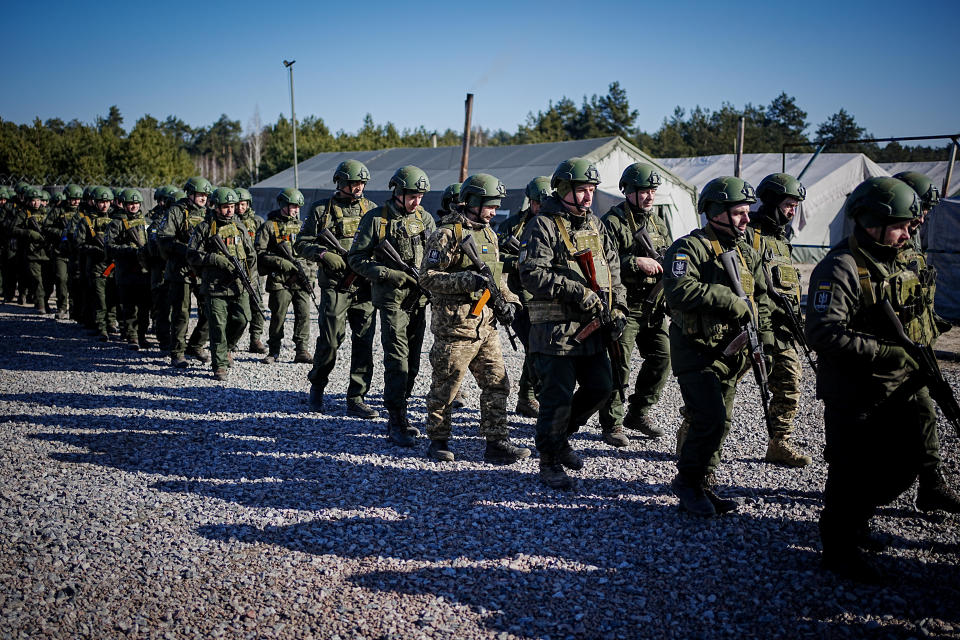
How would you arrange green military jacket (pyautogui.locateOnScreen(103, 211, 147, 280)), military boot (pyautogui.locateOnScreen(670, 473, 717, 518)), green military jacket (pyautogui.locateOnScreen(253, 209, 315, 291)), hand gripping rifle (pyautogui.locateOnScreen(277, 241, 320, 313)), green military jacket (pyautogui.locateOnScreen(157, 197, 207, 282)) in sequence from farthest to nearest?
1. green military jacket (pyautogui.locateOnScreen(103, 211, 147, 280))
2. green military jacket (pyautogui.locateOnScreen(253, 209, 315, 291))
3. hand gripping rifle (pyautogui.locateOnScreen(277, 241, 320, 313))
4. green military jacket (pyautogui.locateOnScreen(157, 197, 207, 282))
5. military boot (pyautogui.locateOnScreen(670, 473, 717, 518))

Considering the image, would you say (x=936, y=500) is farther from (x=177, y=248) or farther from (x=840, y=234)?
(x=840, y=234)

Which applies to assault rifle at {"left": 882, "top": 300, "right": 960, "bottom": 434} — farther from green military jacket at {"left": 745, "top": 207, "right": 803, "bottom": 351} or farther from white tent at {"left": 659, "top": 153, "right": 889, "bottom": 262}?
white tent at {"left": 659, "top": 153, "right": 889, "bottom": 262}

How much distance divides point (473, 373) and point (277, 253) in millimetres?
5187

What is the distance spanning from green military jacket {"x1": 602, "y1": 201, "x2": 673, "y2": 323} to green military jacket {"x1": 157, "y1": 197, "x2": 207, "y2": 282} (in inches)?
227

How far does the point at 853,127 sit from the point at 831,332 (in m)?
70.8

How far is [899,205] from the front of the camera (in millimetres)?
3637

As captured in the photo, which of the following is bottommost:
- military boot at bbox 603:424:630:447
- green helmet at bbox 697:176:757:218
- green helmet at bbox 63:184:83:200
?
military boot at bbox 603:424:630:447

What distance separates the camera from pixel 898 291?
378 centimetres

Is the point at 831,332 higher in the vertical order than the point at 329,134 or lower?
lower

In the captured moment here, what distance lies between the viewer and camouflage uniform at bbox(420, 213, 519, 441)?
5.41m

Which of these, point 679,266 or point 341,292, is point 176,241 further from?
point 679,266

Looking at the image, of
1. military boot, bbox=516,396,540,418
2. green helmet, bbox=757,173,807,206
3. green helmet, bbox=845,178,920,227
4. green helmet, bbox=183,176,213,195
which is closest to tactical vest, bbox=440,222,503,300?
military boot, bbox=516,396,540,418

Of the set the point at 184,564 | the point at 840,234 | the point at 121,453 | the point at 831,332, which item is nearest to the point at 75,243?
the point at 121,453

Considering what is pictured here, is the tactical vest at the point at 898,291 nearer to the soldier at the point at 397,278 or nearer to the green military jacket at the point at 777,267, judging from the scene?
the green military jacket at the point at 777,267
